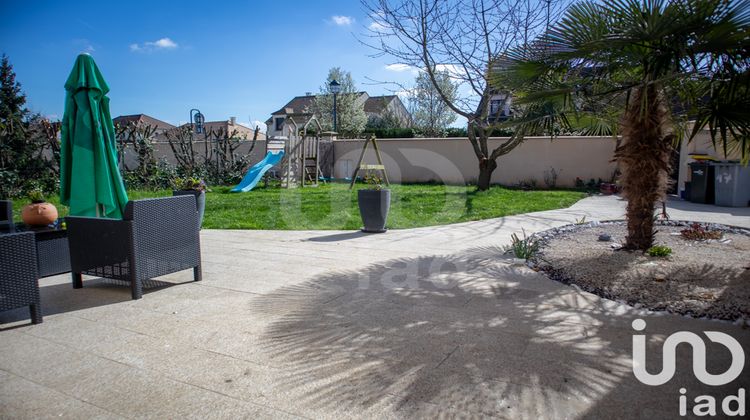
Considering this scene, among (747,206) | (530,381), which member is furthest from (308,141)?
(530,381)

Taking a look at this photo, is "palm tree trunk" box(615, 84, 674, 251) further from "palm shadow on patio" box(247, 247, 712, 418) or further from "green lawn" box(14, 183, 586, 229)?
"green lawn" box(14, 183, 586, 229)

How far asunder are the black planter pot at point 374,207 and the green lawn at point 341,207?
580mm

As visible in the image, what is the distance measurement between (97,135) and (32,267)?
5.52 ft

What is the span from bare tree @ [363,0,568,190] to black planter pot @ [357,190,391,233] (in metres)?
5.11

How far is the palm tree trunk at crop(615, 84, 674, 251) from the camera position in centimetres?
452

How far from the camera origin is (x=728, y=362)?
2.40 m

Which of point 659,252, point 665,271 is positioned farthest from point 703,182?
point 665,271

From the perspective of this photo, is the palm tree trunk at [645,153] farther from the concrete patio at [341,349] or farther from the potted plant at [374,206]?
the potted plant at [374,206]

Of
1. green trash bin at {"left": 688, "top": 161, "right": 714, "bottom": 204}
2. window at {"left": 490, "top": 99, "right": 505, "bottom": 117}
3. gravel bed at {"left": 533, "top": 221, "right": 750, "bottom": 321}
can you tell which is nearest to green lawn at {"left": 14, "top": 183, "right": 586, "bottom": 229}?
window at {"left": 490, "top": 99, "right": 505, "bottom": 117}

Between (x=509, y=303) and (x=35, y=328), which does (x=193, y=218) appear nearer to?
(x=35, y=328)

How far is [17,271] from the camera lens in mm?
2932

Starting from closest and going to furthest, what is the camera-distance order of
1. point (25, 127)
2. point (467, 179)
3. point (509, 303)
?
point (509, 303), point (25, 127), point (467, 179)

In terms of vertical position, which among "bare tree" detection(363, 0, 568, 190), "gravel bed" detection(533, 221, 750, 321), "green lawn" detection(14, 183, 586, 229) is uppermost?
"bare tree" detection(363, 0, 568, 190)

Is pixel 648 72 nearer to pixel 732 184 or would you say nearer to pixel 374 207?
pixel 374 207
